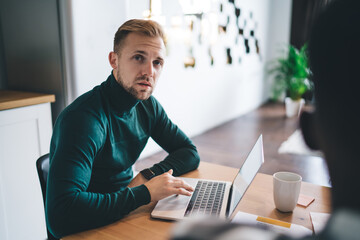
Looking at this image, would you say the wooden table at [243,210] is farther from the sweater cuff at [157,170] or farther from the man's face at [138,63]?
the man's face at [138,63]

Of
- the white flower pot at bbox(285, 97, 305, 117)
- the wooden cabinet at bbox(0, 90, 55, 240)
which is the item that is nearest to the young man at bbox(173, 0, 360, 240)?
the wooden cabinet at bbox(0, 90, 55, 240)

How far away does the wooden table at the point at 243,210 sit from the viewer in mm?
787

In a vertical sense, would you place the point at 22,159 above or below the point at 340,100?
below

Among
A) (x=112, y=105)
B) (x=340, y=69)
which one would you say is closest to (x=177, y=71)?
(x=112, y=105)

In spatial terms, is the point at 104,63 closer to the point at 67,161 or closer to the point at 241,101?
the point at 67,161

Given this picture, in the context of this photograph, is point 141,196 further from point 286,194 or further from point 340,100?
point 340,100

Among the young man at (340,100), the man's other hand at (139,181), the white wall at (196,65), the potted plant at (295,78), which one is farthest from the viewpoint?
the potted plant at (295,78)

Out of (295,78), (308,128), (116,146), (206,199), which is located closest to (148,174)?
(116,146)

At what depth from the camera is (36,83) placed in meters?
1.89

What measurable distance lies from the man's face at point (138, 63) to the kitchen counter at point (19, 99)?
708 mm

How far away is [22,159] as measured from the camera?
1.64m

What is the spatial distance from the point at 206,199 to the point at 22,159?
117 centimetres

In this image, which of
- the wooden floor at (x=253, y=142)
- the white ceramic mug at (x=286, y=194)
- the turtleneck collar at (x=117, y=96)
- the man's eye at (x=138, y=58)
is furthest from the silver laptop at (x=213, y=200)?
the wooden floor at (x=253, y=142)

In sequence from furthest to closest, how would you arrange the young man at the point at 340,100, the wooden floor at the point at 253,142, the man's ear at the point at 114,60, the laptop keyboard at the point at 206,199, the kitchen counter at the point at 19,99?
the wooden floor at the point at 253,142 < the kitchen counter at the point at 19,99 < the man's ear at the point at 114,60 < the laptop keyboard at the point at 206,199 < the young man at the point at 340,100
